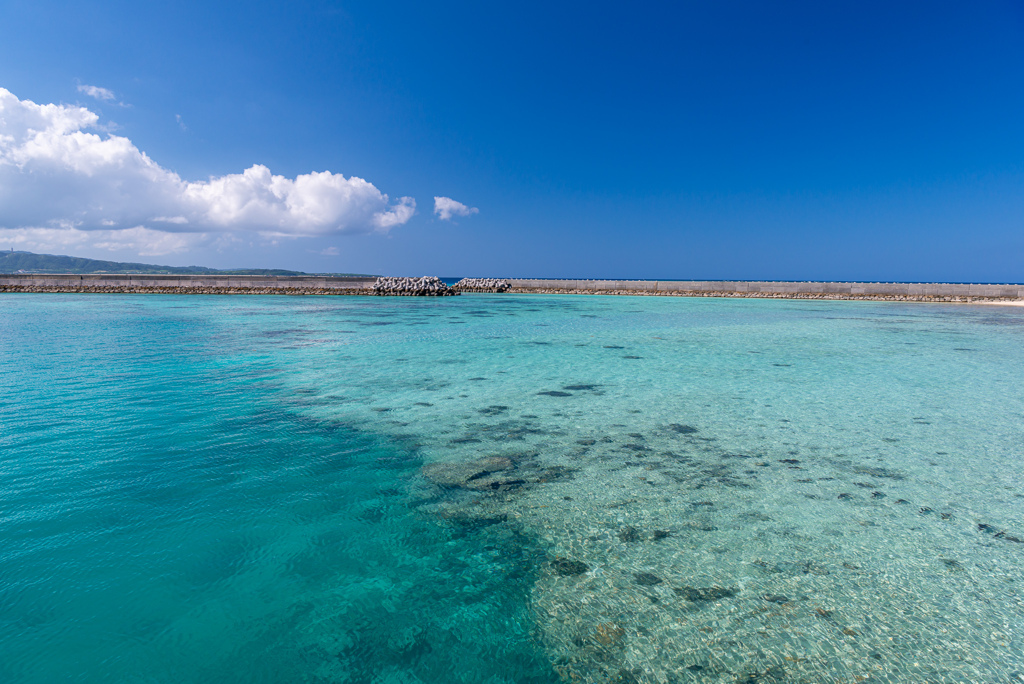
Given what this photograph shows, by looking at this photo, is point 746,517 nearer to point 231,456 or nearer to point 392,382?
point 231,456

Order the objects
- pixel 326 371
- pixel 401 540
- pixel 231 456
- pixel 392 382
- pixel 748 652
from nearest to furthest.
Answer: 1. pixel 748 652
2. pixel 401 540
3. pixel 231 456
4. pixel 392 382
5. pixel 326 371

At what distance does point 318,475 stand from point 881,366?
399 inches

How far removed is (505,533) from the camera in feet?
10.6

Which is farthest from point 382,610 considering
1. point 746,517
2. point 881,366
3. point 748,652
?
point 881,366

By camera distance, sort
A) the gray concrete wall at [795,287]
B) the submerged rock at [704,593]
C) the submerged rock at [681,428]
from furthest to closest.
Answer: the gray concrete wall at [795,287]
the submerged rock at [681,428]
the submerged rock at [704,593]

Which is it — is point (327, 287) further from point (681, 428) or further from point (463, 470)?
point (463, 470)

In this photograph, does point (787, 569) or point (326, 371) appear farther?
point (326, 371)

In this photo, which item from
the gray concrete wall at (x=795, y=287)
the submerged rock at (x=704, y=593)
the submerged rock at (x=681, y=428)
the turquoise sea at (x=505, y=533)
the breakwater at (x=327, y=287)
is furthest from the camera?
the breakwater at (x=327, y=287)

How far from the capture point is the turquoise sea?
2.20 m

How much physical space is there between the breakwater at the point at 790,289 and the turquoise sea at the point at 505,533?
3311 cm

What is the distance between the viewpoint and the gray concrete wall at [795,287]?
32219 millimetres

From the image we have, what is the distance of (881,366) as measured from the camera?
30.9 ft

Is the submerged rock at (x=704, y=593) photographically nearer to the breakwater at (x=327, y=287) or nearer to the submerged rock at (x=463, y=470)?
the submerged rock at (x=463, y=470)

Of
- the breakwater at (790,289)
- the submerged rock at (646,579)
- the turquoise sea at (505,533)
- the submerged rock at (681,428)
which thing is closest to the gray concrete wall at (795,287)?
the breakwater at (790,289)
